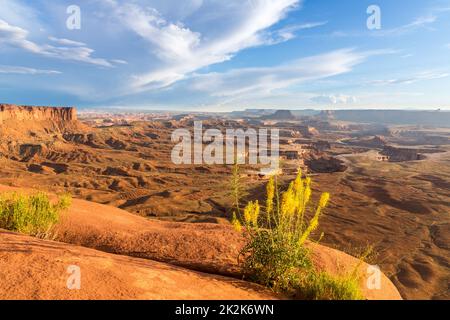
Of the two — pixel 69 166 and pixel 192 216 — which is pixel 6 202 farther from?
pixel 69 166

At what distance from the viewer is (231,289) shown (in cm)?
455

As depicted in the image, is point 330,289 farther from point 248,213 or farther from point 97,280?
point 97,280

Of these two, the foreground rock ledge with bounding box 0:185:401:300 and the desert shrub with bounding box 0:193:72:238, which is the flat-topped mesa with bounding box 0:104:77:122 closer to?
the desert shrub with bounding box 0:193:72:238

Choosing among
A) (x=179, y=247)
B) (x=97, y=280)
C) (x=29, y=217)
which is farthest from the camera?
(x=29, y=217)

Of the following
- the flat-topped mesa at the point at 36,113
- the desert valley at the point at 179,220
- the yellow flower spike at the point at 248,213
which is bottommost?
the desert valley at the point at 179,220

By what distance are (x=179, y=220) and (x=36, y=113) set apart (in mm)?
97416

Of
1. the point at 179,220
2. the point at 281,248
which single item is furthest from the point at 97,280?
the point at 179,220

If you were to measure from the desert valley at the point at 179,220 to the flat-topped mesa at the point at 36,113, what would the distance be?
44cm

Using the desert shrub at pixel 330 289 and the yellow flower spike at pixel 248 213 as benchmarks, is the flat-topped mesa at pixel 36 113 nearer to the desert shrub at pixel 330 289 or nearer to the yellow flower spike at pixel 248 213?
the yellow flower spike at pixel 248 213

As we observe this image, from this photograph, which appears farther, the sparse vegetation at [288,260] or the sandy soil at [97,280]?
the sparse vegetation at [288,260]

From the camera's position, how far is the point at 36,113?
106625 mm

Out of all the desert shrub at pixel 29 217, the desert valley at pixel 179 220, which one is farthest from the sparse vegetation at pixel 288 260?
the desert shrub at pixel 29 217

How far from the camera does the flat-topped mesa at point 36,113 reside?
307ft

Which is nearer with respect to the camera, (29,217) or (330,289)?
(330,289)
